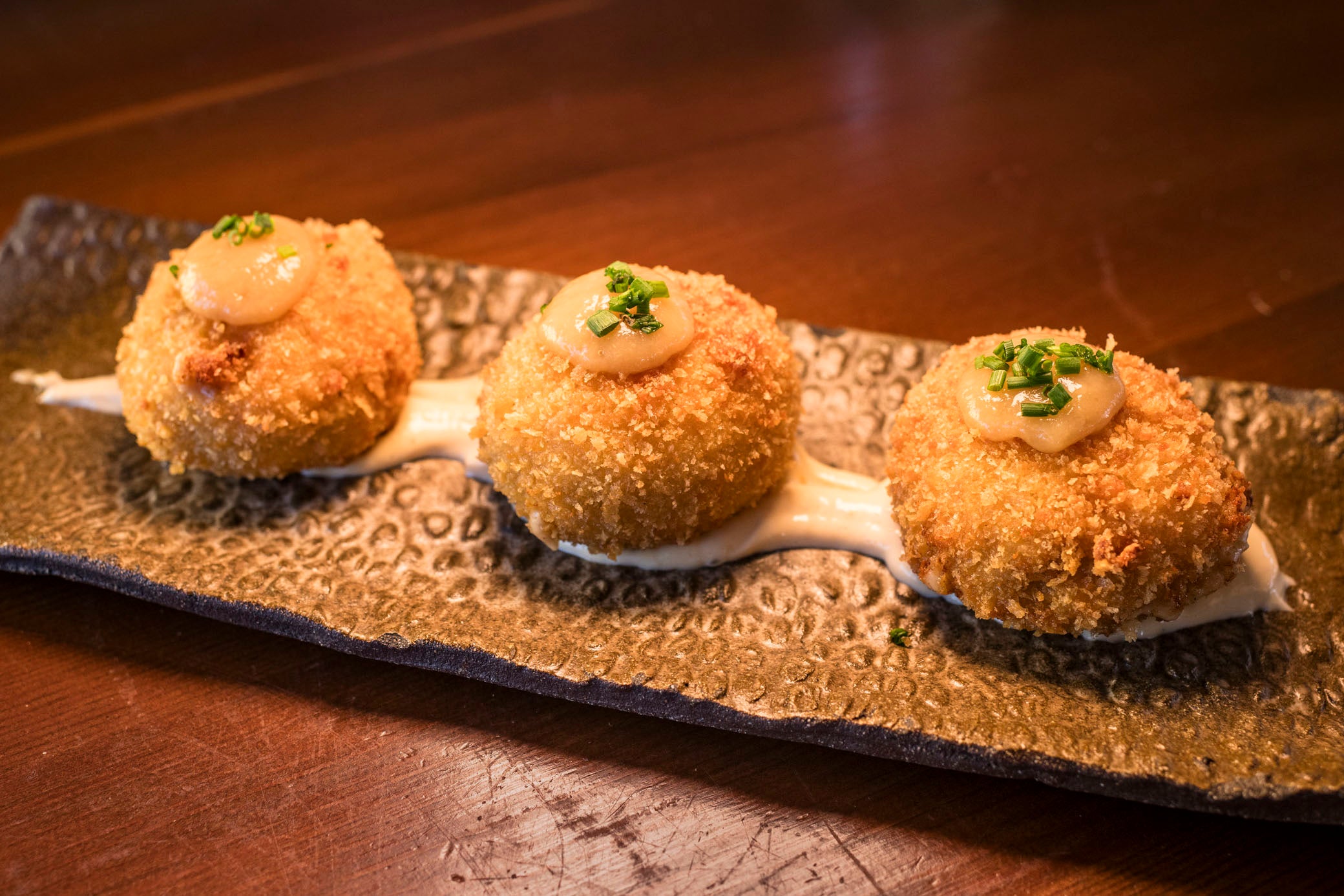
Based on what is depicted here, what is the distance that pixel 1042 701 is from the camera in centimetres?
297

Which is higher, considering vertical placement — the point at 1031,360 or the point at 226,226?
the point at 226,226

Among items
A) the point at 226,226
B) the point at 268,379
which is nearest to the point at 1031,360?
the point at 268,379

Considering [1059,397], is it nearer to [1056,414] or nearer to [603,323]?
[1056,414]

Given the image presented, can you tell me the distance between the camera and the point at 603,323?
10.4ft

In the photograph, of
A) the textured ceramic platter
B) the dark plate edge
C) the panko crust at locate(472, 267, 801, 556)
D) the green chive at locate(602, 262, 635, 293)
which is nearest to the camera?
the dark plate edge

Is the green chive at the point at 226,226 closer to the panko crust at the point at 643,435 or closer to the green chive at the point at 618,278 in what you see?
the panko crust at the point at 643,435

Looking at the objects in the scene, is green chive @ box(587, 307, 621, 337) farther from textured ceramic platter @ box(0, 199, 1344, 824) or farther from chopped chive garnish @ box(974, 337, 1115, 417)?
chopped chive garnish @ box(974, 337, 1115, 417)

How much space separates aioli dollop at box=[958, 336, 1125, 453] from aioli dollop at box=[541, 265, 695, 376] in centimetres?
83

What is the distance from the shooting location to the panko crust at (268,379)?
3.44 meters

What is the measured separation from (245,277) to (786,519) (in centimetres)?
181

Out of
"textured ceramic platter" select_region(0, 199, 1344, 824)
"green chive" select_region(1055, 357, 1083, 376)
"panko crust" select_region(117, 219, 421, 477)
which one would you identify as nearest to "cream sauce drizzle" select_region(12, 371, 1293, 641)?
"textured ceramic platter" select_region(0, 199, 1344, 824)

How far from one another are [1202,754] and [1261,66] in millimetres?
4256

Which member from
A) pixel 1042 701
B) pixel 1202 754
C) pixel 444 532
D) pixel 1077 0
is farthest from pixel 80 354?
pixel 1077 0

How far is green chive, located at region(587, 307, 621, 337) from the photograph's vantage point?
10.4ft
